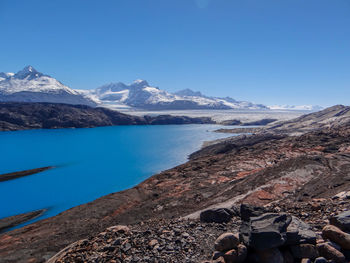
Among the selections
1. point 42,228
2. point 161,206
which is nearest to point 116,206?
point 161,206

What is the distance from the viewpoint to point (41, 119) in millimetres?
109250

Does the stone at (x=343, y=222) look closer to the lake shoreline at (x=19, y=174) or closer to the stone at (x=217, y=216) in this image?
the stone at (x=217, y=216)

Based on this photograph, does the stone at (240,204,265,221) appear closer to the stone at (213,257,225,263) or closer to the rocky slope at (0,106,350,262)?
the rocky slope at (0,106,350,262)

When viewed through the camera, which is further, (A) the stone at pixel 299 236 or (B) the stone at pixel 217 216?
(B) the stone at pixel 217 216

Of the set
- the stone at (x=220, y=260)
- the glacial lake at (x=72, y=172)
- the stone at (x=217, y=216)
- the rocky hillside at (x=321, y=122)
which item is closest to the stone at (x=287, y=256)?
the stone at (x=220, y=260)

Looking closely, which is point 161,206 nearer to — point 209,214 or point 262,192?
point 262,192

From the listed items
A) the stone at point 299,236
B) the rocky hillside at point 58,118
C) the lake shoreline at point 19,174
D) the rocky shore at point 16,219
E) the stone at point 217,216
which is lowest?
the rocky shore at point 16,219

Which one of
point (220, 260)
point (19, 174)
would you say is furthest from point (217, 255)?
point (19, 174)

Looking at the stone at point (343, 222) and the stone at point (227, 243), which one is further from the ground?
the stone at point (343, 222)

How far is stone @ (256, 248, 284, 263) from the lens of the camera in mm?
5367

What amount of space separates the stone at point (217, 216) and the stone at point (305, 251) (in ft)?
12.1

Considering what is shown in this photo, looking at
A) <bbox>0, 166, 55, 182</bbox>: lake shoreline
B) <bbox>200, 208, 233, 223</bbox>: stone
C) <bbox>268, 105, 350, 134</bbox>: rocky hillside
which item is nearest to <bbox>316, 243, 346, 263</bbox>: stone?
<bbox>200, 208, 233, 223</bbox>: stone

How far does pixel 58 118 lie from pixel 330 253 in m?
123

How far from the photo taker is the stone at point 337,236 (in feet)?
17.5
